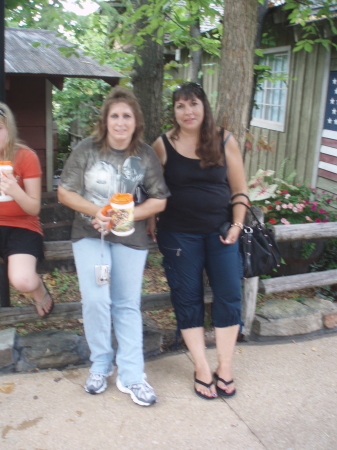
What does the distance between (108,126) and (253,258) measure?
4.15 feet

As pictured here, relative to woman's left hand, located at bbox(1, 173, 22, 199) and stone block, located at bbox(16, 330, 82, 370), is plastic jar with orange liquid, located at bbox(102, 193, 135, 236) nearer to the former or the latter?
woman's left hand, located at bbox(1, 173, 22, 199)

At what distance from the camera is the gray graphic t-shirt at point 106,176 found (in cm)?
272

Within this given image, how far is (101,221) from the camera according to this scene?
2.58 metres

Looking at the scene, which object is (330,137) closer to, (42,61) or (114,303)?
(42,61)

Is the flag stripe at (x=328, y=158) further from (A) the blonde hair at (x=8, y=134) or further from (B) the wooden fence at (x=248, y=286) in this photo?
(A) the blonde hair at (x=8, y=134)

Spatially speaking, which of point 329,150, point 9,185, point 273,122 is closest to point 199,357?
point 9,185

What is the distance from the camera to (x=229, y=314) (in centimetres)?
300

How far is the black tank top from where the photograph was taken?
2.90 m

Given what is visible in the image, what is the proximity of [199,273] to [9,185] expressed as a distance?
1262 millimetres

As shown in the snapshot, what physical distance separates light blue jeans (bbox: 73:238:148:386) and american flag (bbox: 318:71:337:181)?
531cm

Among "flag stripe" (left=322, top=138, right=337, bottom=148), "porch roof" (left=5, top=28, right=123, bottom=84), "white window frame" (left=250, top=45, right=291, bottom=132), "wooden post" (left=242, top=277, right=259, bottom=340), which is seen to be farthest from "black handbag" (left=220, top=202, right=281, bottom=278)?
"white window frame" (left=250, top=45, right=291, bottom=132)

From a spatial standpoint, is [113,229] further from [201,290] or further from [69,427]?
[69,427]

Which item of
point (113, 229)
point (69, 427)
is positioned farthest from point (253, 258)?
point (69, 427)

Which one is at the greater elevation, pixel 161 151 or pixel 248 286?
pixel 161 151
